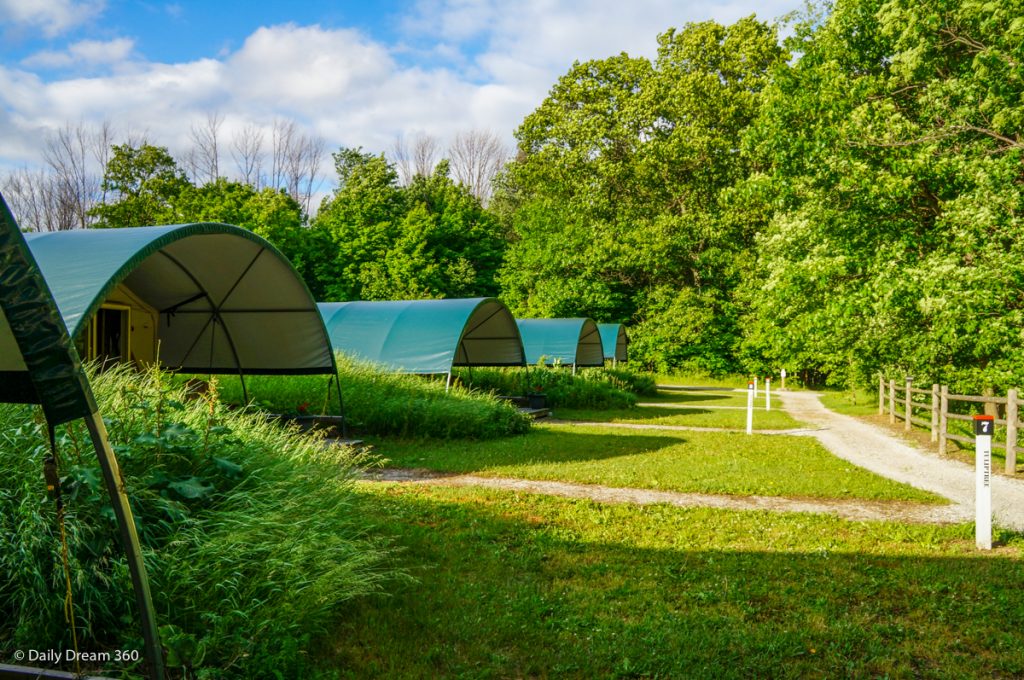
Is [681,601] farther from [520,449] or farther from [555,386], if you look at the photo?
[555,386]

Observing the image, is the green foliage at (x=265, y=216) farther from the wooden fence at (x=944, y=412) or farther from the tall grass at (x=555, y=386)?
the wooden fence at (x=944, y=412)

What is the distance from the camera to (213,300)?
12680 millimetres

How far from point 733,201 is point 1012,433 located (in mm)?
21853

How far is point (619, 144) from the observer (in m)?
43.0

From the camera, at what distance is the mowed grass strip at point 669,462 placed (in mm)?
9422

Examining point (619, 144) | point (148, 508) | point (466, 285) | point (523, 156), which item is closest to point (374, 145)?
point (523, 156)

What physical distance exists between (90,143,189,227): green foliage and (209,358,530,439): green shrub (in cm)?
3360

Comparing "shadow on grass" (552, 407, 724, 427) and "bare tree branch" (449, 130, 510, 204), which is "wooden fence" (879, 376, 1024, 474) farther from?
"bare tree branch" (449, 130, 510, 204)

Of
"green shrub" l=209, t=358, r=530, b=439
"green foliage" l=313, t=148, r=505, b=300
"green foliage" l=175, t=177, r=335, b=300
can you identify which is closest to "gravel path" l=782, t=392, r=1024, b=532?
"green shrub" l=209, t=358, r=530, b=439

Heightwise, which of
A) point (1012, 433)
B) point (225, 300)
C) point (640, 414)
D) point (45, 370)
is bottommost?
point (640, 414)

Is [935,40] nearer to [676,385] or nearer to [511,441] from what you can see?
[511,441]

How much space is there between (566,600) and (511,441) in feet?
28.4

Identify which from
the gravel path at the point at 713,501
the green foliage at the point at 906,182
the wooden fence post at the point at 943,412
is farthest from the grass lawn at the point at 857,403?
the gravel path at the point at 713,501

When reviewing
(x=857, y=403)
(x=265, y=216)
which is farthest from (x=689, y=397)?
(x=265, y=216)
